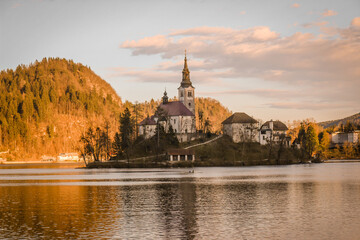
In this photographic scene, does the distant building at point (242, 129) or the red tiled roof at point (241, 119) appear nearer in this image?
the distant building at point (242, 129)

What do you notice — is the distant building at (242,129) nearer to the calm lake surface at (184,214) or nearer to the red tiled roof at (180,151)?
the red tiled roof at (180,151)

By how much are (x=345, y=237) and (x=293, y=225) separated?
17.8 ft

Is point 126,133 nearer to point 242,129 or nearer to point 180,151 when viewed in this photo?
point 180,151

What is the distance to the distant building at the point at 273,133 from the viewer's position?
171 meters

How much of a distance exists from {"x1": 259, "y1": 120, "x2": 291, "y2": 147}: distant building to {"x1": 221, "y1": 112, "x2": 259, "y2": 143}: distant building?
2441 millimetres

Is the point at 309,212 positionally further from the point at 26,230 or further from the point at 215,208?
the point at 26,230

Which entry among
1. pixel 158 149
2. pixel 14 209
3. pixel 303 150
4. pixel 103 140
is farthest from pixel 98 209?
pixel 303 150

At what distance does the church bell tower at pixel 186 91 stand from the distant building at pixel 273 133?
1174 inches

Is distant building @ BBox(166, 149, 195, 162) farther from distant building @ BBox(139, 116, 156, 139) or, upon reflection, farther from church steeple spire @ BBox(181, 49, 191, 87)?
church steeple spire @ BBox(181, 49, 191, 87)

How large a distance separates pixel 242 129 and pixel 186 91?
98.0 ft

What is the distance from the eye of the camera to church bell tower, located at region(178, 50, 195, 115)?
187 metres

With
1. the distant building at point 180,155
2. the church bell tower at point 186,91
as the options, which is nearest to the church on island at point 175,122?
the church bell tower at point 186,91

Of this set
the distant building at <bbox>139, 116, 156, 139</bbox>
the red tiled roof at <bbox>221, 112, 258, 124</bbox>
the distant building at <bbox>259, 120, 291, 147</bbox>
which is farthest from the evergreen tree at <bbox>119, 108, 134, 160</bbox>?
the distant building at <bbox>259, 120, 291, 147</bbox>

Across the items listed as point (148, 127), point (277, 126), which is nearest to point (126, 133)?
point (148, 127)
